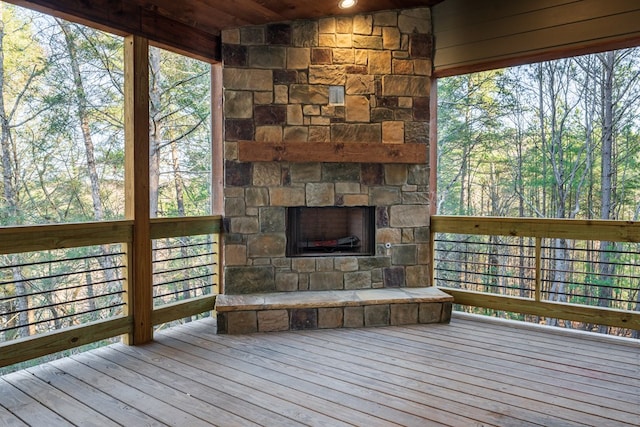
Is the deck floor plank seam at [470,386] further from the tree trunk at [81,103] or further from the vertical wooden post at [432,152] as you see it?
the tree trunk at [81,103]

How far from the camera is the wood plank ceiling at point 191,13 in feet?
9.50

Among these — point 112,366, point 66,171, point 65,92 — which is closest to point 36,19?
point 65,92

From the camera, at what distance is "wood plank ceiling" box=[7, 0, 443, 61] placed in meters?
2.90

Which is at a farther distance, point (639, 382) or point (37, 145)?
point (37, 145)

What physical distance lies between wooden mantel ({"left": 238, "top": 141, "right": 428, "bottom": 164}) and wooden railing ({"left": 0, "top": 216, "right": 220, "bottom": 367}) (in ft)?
2.42

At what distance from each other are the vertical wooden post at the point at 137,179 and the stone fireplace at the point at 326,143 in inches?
29.2

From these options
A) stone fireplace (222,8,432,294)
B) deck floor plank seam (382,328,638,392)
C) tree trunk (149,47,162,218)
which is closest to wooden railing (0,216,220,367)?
stone fireplace (222,8,432,294)

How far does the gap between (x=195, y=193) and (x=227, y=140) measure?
1564 millimetres

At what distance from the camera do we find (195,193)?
509cm

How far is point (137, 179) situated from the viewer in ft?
10.6

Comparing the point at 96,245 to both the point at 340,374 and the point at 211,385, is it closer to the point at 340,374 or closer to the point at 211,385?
the point at 211,385

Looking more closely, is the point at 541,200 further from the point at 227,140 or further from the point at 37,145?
the point at 37,145

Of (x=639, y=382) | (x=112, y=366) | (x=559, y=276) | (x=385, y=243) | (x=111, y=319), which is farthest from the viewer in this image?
(x=559, y=276)

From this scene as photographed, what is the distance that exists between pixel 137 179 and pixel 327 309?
6.28 feet
